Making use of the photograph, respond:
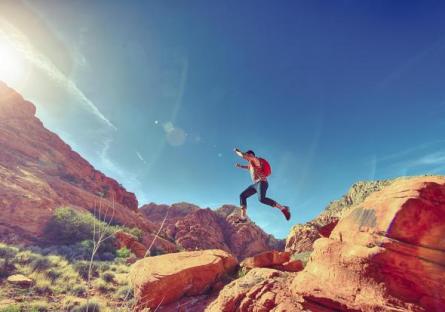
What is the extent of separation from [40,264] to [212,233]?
160 ft

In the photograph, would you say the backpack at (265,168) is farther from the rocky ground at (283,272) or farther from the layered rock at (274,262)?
the layered rock at (274,262)

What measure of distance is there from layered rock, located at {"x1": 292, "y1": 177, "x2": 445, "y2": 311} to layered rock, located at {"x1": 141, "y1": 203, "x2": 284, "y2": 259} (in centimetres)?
4647

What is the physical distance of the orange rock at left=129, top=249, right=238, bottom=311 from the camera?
896 cm

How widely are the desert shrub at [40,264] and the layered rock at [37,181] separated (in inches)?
202

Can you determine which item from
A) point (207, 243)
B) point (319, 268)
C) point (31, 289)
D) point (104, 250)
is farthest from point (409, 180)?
point (207, 243)

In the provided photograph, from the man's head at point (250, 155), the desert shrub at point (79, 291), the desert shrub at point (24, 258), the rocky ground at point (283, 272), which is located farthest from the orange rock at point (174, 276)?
the desert shrub at point (24, 258)

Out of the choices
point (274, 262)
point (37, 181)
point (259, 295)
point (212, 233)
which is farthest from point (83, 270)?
point (212, 233)

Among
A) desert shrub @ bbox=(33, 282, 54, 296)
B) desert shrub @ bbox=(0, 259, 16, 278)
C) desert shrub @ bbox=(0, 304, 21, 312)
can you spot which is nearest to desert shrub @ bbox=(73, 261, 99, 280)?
desert shrub @ bbox=(33, 282, 54, 296)

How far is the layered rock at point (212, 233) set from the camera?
5406 cm

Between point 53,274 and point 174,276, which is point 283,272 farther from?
point 53,274

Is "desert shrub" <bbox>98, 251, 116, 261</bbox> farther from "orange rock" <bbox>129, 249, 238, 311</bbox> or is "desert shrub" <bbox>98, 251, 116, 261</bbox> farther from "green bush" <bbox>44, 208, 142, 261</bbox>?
"orange rock" <bbox>129, 249, 238, 311</bbox>

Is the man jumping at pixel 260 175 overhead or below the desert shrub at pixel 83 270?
overhead

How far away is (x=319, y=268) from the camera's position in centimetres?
689

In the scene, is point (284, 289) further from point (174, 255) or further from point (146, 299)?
point (174, 255)
